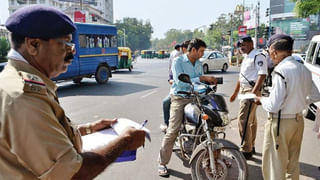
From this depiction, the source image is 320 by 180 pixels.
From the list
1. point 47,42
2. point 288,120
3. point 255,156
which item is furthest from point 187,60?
point 47,42

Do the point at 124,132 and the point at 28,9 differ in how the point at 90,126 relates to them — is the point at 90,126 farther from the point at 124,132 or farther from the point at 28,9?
the point at 28,9

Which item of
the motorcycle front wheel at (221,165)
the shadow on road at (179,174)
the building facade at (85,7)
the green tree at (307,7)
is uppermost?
the building facade at (85,7)

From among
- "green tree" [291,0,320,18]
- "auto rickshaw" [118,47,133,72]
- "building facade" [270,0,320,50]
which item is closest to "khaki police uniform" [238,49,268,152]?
"green tree" [291,0,320,18]

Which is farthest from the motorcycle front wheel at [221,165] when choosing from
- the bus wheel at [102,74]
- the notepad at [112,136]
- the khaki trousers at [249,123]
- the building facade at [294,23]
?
the building facade at [294,23]

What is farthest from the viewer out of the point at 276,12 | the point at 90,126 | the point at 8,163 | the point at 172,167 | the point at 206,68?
the point at 276,12

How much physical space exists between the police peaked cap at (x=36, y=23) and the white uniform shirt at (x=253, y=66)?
3365 mm

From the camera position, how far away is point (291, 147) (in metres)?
2.87

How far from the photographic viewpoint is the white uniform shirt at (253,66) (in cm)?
400

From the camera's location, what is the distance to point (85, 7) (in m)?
73.1

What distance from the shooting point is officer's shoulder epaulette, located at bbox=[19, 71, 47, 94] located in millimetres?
1006

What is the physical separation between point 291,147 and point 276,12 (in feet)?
203

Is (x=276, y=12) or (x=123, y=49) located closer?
(x=123, y=49)

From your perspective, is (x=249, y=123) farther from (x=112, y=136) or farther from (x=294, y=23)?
(x=294, y=23)

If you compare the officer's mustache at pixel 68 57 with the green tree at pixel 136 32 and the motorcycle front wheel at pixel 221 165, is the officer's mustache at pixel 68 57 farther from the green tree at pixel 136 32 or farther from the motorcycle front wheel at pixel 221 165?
the green tree at pixel 136 32
